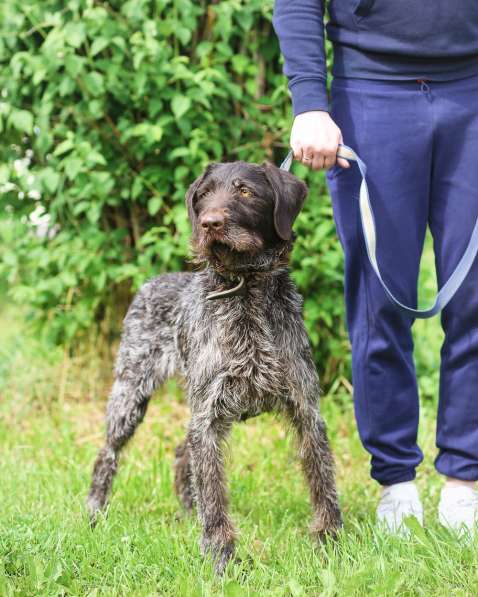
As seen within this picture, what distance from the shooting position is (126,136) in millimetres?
4785

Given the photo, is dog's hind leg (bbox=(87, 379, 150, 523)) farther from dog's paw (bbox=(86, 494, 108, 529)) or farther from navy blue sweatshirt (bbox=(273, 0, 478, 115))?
navy blue sweatshirt (bbox=(273, 0, 478, 115))

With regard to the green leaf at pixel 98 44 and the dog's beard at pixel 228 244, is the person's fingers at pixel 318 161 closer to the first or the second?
the dog's beard at pixel 228 244

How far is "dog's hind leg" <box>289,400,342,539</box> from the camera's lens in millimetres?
3344

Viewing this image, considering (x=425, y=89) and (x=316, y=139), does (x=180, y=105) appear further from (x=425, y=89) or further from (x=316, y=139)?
(x=425, y=89)

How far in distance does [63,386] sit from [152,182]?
157 cm

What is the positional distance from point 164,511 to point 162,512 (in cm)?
2

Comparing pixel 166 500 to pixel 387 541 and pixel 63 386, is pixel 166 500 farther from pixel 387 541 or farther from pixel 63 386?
pixel 63 386

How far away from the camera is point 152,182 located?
5098mm

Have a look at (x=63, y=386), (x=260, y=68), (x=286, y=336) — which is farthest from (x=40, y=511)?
(x=260, y=68)

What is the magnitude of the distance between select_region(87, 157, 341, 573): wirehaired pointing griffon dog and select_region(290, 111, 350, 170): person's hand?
160mm

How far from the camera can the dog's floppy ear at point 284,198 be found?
3.24 metres

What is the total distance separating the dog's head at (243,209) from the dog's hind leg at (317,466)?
69 cm

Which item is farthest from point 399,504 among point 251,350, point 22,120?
point 22,120

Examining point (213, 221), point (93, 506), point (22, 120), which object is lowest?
point (93, 506)
